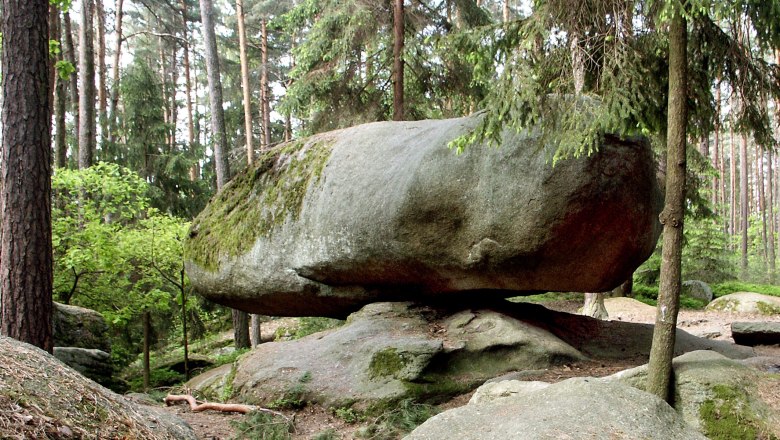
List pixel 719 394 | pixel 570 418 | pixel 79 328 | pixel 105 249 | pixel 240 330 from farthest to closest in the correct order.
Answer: pixel 240 330, pixel 79 328, pixel 105 249, pixel 719 394, pixel 570 418

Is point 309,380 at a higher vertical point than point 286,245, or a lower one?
lower

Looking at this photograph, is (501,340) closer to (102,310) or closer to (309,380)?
(309,380)

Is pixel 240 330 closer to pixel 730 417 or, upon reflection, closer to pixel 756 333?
pixel 756 333

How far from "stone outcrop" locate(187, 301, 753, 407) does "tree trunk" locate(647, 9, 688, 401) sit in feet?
6.69

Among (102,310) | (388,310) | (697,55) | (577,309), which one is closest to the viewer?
(697,55)

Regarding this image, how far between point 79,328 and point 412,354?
279 inches

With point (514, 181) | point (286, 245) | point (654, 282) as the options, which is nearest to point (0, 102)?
point (286, 245)

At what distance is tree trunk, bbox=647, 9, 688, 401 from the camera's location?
4695mm

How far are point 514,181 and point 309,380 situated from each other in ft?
11.5

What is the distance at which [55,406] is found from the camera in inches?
123

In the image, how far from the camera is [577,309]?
49.5 ft

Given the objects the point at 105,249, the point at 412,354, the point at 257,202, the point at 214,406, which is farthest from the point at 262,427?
the point at 105,249

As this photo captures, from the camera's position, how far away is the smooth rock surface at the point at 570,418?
3.71 m

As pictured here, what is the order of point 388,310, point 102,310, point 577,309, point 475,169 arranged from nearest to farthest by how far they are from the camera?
point 475,169, point 388,310, point 102,310, point 577,309
